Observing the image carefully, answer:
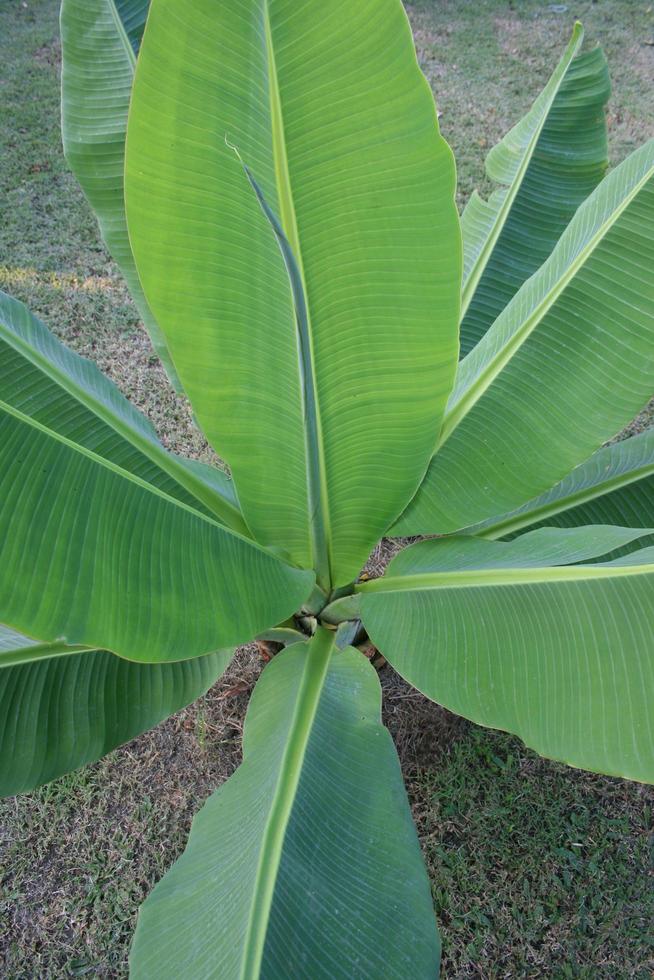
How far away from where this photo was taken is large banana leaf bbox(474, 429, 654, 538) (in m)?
0.96

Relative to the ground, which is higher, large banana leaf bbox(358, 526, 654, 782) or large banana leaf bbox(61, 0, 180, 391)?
large banana leaf bbox(61, 0, 180, 391)

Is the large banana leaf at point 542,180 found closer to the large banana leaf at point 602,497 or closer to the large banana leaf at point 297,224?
the large banana leaf at point 602,497

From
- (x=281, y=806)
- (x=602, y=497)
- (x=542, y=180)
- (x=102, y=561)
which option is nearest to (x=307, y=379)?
(x=102, y=561)

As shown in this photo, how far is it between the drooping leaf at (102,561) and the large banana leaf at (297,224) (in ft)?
0.47

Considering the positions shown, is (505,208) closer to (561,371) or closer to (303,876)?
(561,371)

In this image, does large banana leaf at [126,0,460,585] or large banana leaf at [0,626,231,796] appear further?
large banana leaf at [0,626,231,796]

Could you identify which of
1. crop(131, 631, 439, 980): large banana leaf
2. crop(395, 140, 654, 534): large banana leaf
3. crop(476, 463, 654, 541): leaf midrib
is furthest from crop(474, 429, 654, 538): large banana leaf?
crop(131, 631, 439, 980): large banana leaf

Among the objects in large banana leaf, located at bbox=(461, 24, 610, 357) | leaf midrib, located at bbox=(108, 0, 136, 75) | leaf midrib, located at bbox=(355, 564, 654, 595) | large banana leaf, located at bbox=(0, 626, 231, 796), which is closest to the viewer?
leaf midrib, located at bbox=(355, 564, 654, 595)

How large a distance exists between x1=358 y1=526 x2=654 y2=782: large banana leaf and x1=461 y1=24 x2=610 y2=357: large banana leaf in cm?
48

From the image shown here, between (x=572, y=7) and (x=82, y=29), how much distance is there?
3325 mm

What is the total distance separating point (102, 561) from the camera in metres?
0.56

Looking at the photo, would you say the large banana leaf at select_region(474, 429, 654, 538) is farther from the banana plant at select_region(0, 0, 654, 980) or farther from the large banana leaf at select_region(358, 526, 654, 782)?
the large banana leaf at select_region(358, 526, 654, 782)

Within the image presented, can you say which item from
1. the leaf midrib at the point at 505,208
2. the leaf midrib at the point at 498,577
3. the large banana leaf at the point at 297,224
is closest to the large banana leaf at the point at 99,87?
the large banana leaf at the point at 297,224

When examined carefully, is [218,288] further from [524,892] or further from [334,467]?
[524,892]
